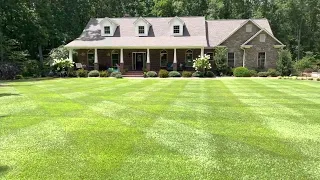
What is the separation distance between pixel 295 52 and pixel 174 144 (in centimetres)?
5398

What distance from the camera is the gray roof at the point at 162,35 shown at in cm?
3369

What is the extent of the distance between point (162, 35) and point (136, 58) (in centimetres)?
372

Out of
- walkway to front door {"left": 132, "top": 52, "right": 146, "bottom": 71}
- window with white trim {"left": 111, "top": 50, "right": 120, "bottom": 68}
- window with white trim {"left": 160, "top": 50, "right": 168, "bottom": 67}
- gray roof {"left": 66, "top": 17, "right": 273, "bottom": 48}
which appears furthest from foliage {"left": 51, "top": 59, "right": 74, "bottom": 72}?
window with white trim {"left": 160, "top": 50, "right": 168, "bottom": 67}

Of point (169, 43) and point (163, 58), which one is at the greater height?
point (169, 43)

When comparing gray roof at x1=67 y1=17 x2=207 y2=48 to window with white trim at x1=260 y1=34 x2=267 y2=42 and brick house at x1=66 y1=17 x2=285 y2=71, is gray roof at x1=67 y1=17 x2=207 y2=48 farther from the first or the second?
window with white trim at x1=260 y1=34 x2=267 y2=42

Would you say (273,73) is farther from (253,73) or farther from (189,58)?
(189,58)

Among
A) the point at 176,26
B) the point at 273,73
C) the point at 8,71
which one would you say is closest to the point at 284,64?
the point at 273,73

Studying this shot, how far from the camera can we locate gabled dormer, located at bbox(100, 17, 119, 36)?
36219 mm

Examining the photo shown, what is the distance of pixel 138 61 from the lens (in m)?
36.3

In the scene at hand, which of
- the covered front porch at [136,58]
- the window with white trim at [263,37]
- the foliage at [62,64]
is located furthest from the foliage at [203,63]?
the foliage at [62,64]

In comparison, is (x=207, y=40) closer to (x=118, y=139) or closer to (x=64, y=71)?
(x=64, y=71)

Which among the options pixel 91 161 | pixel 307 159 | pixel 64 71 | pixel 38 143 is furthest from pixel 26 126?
pixel 64 71

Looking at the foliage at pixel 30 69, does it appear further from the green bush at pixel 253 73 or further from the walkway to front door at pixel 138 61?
the green bush at pixel 253 73

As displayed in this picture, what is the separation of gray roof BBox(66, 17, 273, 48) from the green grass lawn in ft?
76.1
